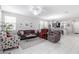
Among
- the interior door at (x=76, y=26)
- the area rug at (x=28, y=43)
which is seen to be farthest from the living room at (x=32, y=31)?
the interior door at (x=76, y=26)

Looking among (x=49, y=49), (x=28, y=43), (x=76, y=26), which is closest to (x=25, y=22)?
(x=28, y=43)

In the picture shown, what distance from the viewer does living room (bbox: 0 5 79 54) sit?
278cm

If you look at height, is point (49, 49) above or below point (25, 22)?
below

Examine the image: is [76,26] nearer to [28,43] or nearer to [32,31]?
[32,31]

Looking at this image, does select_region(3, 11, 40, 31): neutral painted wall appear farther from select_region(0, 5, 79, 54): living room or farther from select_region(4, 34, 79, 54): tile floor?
select_region(4, 34, 79, 54): tile floor

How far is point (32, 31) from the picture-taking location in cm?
545

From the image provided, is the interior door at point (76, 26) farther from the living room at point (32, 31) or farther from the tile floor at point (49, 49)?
the tile floor at point (49, 49)

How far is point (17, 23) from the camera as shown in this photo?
4.91 m

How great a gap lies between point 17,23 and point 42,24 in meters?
2.22

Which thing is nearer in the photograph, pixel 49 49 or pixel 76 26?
pixel 49 49

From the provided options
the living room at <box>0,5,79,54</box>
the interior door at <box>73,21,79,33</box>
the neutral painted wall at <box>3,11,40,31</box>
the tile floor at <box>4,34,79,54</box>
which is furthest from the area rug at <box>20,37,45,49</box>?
the interior door at <box>73,21,79,33</box>
